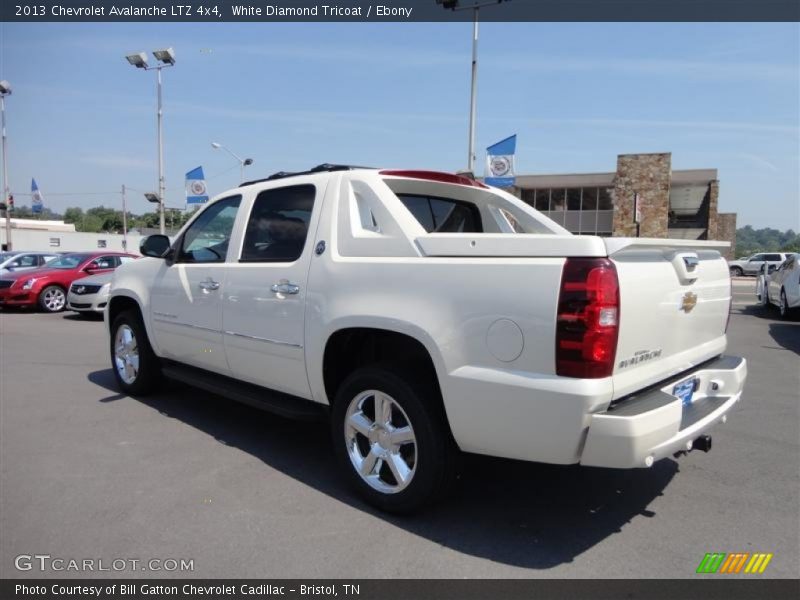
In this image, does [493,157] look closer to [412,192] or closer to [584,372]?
[412,192]

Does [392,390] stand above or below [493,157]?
below

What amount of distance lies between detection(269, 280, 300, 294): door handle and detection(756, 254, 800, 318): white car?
12.0m

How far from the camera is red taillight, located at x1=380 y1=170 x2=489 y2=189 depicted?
12.3 feet

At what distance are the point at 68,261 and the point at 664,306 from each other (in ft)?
51.2

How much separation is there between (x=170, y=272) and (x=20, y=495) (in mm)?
2039

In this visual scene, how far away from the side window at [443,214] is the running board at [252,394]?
1463mm

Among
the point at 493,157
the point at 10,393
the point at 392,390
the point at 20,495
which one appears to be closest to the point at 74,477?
the point at 20,495

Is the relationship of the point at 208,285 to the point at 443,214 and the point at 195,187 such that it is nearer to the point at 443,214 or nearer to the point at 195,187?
the point at 443,214

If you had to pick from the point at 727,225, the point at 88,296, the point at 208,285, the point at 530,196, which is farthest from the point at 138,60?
the point at 727,225

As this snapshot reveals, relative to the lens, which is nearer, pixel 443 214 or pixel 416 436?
pixel 416 436

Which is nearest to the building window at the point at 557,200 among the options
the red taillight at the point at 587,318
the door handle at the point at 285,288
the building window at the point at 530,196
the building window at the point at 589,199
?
the building window at the point at 530,196

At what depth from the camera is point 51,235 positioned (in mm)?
54594

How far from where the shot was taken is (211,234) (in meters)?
4.65

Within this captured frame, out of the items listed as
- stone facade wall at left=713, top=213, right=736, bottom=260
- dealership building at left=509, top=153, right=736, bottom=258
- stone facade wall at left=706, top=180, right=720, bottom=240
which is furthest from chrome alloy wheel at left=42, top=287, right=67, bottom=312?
stone facade wall at left=713, top=213, right=736, bottom=260
